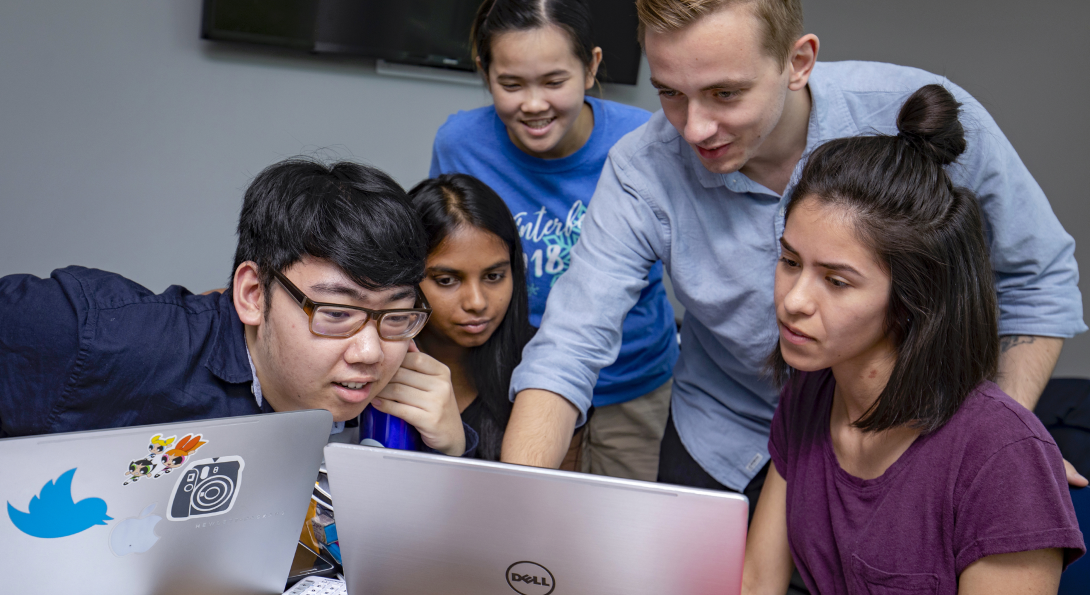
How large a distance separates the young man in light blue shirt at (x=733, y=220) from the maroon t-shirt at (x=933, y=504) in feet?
0.86

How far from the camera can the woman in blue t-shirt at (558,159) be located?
68.9 inches

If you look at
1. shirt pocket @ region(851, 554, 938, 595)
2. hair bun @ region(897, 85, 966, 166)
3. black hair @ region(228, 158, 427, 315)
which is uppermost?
hair bun @ region(897, 85, 966, 166)

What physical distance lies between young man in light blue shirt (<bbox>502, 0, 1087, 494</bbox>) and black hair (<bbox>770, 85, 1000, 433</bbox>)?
16 centimetres

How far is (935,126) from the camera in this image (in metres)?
1.10

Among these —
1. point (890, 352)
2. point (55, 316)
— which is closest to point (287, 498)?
point (55, 316)

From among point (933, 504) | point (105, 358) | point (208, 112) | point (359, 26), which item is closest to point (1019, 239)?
point (933, 504)

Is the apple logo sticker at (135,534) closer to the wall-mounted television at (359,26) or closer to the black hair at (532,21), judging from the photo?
the black hair at (532,21)

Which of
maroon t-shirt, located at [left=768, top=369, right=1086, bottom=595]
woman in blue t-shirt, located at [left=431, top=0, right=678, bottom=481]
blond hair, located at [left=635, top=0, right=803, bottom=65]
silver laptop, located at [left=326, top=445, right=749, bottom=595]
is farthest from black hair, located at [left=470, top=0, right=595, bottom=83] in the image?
silver laptop, located at [left=326, top=445, right=749, bottom=595]

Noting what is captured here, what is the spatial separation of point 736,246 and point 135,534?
40.8 inches

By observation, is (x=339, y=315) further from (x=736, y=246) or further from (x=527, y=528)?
(x=736, y=246)

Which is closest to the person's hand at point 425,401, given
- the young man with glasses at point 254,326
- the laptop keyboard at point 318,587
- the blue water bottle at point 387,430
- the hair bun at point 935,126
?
the blue water bottle at point 387,430

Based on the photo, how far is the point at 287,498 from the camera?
90 cm

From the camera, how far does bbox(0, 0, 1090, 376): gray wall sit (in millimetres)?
2311

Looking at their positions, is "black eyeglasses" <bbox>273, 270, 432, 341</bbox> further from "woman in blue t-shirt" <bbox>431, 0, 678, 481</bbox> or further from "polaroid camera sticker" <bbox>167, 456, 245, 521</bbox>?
"woman in blue t-shirt" <bbox>431, 0, 678, 481</bbox>
